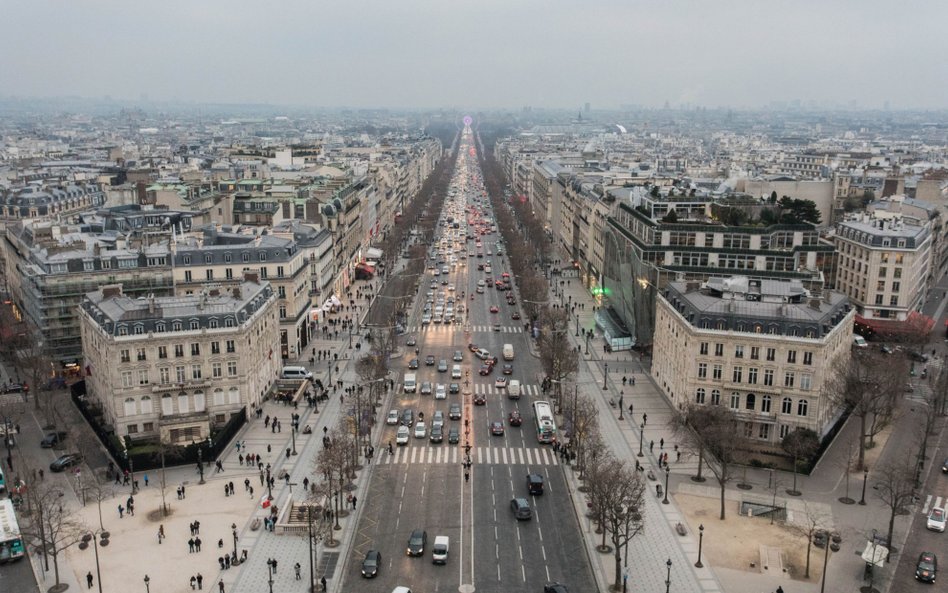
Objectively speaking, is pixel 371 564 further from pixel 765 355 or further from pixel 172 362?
pixel 765 355

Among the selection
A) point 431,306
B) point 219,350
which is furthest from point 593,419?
point 431,306

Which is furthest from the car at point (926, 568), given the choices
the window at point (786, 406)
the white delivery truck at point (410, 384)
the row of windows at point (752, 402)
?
the white delivery truck at point (410, 384)

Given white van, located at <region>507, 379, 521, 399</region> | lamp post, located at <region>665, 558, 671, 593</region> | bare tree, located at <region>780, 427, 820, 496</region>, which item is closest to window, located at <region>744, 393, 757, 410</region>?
bare tree, located at <region>780, 427, 820, 496</region>

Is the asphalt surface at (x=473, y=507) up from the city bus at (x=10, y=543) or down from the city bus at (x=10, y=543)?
down

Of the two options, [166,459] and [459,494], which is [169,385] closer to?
[166,459]

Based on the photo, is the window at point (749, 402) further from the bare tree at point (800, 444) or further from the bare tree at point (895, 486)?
the bare tree at point (895, 486)

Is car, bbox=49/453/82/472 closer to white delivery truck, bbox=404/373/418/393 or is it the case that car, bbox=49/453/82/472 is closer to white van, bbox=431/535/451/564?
white delivery truck, bbox=404/373/418/393
